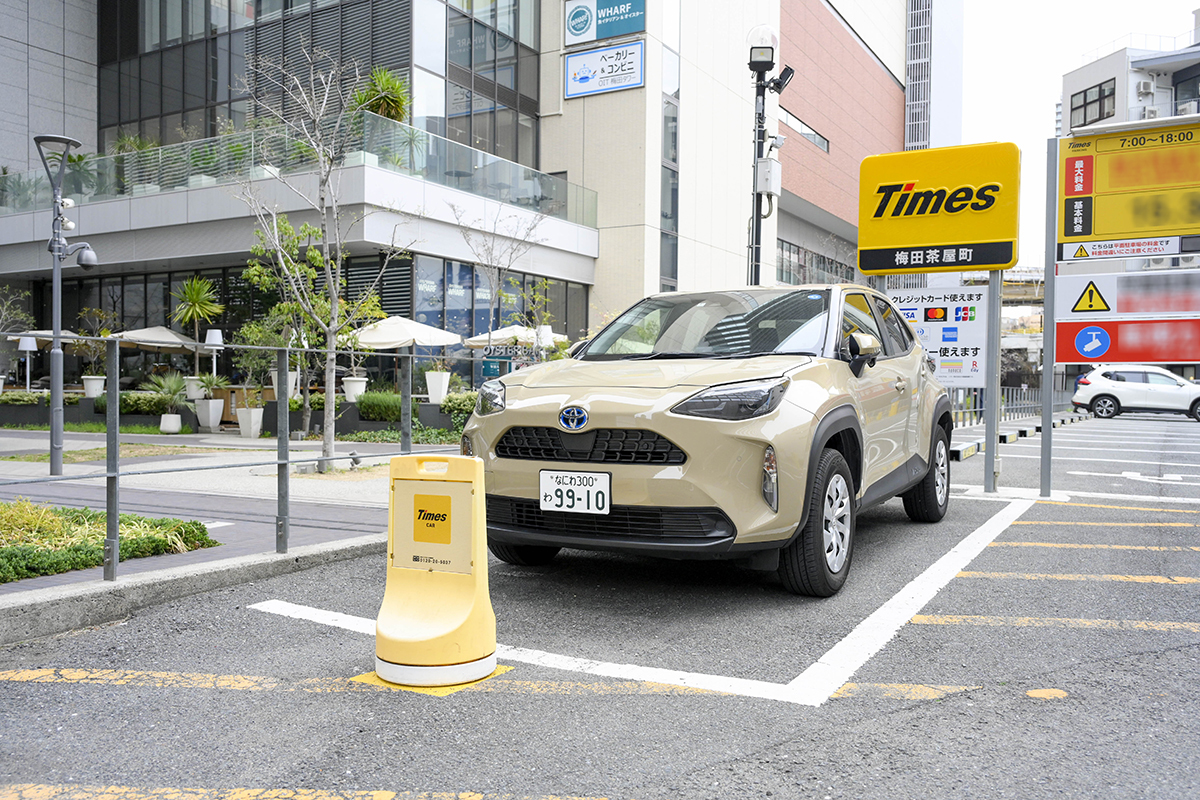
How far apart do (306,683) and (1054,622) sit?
3.53 meters

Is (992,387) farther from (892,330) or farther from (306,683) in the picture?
(306,683)

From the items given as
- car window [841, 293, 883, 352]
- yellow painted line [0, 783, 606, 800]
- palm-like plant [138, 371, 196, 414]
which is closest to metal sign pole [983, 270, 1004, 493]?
car window [841, 293, 883, 352]

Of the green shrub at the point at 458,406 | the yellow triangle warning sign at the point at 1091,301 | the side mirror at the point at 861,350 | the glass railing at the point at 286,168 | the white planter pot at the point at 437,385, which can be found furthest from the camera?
the glass railing at the point at 286,168

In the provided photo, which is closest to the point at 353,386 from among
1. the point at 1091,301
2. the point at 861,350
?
the point at 1091,301

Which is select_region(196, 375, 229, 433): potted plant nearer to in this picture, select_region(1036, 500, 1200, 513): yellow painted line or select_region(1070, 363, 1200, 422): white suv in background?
select_region(1036, 500, 1200, 513): yellow painted line

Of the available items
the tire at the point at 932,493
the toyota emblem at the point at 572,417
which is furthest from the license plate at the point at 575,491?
the tire at the point at 932,493

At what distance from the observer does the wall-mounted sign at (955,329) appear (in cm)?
1030

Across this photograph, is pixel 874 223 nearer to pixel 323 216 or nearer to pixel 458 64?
pixel 323 216

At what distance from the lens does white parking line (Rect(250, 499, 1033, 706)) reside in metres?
3.60

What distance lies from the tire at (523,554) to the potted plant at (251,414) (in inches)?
92.0

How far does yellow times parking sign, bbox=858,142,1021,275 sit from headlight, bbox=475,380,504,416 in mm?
5881

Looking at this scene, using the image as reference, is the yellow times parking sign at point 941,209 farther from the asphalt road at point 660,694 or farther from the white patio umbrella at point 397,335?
the white patio umbrella at point 397,335

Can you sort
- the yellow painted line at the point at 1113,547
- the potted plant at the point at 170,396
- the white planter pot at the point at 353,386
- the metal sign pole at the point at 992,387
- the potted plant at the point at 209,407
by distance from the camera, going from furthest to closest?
the white planter pot at the point at 353,386, the metal sign pole at the point at 992,387, the potted plant at the point at 209,407, the yellow painted line at the point at 1113,547, the potted plant at the point at 170,396

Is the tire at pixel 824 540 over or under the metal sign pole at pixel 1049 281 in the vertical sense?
under
